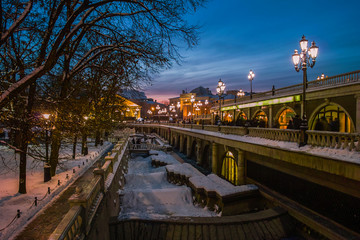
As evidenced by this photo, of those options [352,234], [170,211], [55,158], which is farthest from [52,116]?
[352,234]

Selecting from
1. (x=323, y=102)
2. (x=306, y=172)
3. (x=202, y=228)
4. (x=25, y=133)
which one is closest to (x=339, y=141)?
(x=306, y=172)

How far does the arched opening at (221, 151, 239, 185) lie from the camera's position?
1781 cm

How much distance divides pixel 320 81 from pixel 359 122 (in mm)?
4495

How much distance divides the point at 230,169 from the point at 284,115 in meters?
8.39

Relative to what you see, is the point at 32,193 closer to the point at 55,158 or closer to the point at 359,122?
the point at 55,158

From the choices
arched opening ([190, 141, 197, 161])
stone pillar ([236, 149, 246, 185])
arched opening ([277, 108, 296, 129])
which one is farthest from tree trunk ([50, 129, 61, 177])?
arched opening ([190, 141, 197, 161])

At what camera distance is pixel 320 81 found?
1652 centimetres

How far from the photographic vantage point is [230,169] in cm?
1864

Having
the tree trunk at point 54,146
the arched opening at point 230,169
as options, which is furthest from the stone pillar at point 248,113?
the tree trunk at point 54,146

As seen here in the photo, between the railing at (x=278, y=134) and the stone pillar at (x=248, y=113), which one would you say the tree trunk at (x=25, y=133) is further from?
the stone pillar at (x=248, y=113)

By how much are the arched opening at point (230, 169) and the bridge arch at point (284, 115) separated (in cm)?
626

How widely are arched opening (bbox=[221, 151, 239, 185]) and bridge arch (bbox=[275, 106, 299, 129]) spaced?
6.26m

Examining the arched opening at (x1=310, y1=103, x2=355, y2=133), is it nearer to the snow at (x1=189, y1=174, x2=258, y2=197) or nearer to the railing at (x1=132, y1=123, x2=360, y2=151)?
the railing at (x1=132, y1=123, x2=360, y2=151)

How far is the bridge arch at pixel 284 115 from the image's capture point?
794 inches
